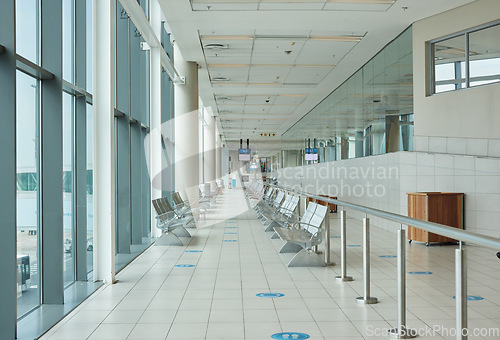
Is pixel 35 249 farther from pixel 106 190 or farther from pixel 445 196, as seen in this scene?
pixel 445 196

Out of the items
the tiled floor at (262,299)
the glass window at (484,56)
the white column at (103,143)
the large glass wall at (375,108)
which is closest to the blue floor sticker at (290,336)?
the tiled floor at (262,299)

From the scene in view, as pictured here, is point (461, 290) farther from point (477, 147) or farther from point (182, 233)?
point (182, 233)

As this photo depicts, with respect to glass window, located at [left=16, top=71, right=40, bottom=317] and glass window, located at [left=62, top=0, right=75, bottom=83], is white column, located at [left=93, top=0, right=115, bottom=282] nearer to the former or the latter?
glass window, located at [left=62, top=0, right=75, bottom=83]

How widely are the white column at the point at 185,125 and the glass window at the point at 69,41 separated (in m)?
8.03

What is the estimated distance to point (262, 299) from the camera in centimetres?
511

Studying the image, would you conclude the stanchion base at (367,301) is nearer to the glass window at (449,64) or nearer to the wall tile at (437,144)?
the wall tile at (437,144)

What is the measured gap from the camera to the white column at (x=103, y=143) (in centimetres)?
599

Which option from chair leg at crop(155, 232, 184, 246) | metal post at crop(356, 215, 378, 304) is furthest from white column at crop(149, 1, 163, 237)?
metal post at crop(356, 215, 378, 304)

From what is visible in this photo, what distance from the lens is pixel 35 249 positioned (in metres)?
4.78

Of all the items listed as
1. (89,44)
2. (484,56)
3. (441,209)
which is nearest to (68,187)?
(89,44)

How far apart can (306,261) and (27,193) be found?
12.5ft

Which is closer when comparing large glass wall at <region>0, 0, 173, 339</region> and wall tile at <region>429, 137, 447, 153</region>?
large glass wall at <region>0, 0, 173, 339</region>

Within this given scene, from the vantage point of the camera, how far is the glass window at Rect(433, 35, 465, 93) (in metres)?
9.47

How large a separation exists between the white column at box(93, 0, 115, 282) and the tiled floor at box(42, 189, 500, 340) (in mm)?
409
